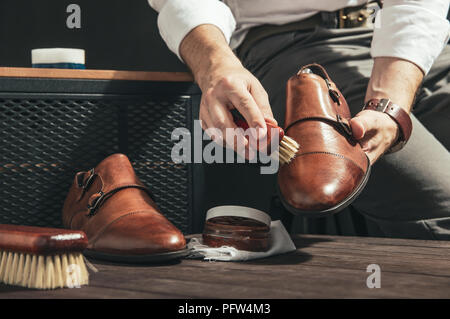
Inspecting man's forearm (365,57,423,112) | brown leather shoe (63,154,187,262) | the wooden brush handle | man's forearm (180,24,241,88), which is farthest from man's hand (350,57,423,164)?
the wooden brush handle

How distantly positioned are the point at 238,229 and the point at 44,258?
0.30m

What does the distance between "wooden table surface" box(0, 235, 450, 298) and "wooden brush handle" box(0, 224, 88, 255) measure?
0.15 ft

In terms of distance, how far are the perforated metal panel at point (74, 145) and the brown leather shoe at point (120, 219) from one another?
148 mm

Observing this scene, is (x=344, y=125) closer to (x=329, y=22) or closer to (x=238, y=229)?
(x=238, y=229)

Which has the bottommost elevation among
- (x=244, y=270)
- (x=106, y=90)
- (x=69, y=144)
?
(x=244, y=270)

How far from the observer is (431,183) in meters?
1.00

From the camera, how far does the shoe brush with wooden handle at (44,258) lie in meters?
0.62

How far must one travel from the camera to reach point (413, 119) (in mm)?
1082

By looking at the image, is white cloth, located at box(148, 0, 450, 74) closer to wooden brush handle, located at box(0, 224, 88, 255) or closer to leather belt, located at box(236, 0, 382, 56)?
leather belt, located at box(236, 0, 382, 56)

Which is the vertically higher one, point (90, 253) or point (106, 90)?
point (106, 90)

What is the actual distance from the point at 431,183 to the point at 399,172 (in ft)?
0.19

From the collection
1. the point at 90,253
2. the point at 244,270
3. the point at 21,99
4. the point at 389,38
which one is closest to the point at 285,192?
the point at 244,270

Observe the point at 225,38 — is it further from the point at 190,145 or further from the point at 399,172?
the point at 399,172

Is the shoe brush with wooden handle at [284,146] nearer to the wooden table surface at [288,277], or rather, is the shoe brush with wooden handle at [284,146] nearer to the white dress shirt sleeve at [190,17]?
the wooden table surface at [288,277]
